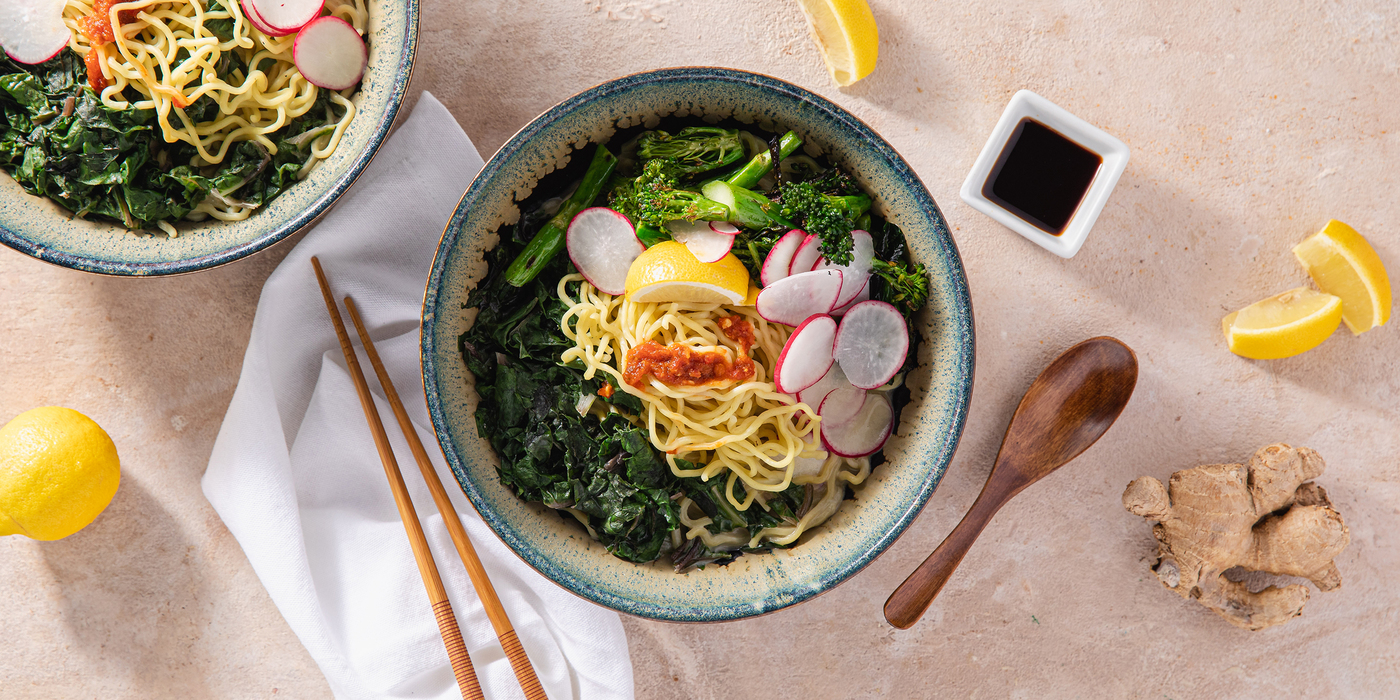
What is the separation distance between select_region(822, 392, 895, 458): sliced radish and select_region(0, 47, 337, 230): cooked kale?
6.66 feet

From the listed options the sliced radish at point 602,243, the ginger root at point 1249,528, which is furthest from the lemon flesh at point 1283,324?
the sliced radish at point 602,243

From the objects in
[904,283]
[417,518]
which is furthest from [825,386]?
[417,518]

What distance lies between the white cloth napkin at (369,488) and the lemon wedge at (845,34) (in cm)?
138

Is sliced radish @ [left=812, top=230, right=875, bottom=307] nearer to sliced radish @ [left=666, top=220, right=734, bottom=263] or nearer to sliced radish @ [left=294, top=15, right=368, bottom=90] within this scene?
sliced radish @ [left=666, top=220, right=734, bottom=263]

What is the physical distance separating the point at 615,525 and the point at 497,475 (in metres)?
0.42

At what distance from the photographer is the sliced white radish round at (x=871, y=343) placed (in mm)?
2363

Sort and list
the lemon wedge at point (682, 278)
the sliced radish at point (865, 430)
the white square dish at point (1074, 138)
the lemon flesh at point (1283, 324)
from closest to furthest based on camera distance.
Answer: the lemon wedge at point (682, 278), the sliced radish at point (865, 430), the white square dish at point (1074, 138), the lemon flesh at point (1283, 324)

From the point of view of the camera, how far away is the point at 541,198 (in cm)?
247

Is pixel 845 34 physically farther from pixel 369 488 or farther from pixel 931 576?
pixel 369 488

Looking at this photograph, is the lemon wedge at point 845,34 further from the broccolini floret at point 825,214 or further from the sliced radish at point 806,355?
the sliced radish at point 806,355

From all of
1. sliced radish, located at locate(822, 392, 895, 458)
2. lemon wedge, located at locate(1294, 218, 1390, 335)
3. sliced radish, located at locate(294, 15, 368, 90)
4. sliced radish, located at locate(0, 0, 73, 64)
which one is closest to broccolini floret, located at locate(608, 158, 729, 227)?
sliced radish, located at locate(822, 392, 895, 458)

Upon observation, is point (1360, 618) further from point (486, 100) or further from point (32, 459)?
point (32, 459)

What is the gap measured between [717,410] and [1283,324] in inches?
88.1

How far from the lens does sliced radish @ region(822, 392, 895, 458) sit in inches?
97.7
